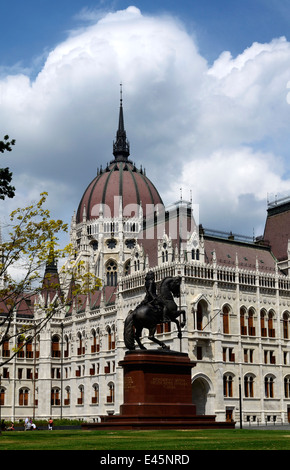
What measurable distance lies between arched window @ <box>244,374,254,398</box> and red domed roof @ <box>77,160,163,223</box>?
5157 cm

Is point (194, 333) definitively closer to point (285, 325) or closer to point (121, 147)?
point (285, 325)

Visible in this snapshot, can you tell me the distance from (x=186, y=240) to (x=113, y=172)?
175 feet

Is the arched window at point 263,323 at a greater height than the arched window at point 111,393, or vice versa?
the arched window at point 263,323

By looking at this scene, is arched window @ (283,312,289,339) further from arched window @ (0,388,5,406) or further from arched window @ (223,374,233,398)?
arched window @ (0,388,5,406)

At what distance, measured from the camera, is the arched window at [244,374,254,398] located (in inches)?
3127

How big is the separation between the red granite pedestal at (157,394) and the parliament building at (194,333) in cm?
2533

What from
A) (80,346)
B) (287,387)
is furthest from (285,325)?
(80,346)

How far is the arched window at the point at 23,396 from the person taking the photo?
347 feet

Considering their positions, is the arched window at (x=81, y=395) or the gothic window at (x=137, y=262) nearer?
the gothic window at (x=137, y=262)

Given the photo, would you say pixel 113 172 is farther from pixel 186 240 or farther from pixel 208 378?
pixel 208 378

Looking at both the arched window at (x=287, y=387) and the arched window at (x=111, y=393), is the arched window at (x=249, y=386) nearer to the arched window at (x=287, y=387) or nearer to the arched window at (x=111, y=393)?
the arched window at (x=287, y=387)

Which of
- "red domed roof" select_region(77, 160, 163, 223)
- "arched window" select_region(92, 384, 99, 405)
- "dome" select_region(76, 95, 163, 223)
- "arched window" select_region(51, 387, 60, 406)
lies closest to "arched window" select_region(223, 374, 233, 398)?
"arched window" select_region(92, 384, 99, 405)

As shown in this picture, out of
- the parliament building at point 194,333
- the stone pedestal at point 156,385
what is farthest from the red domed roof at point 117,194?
the stone pedestal at point 156,385
